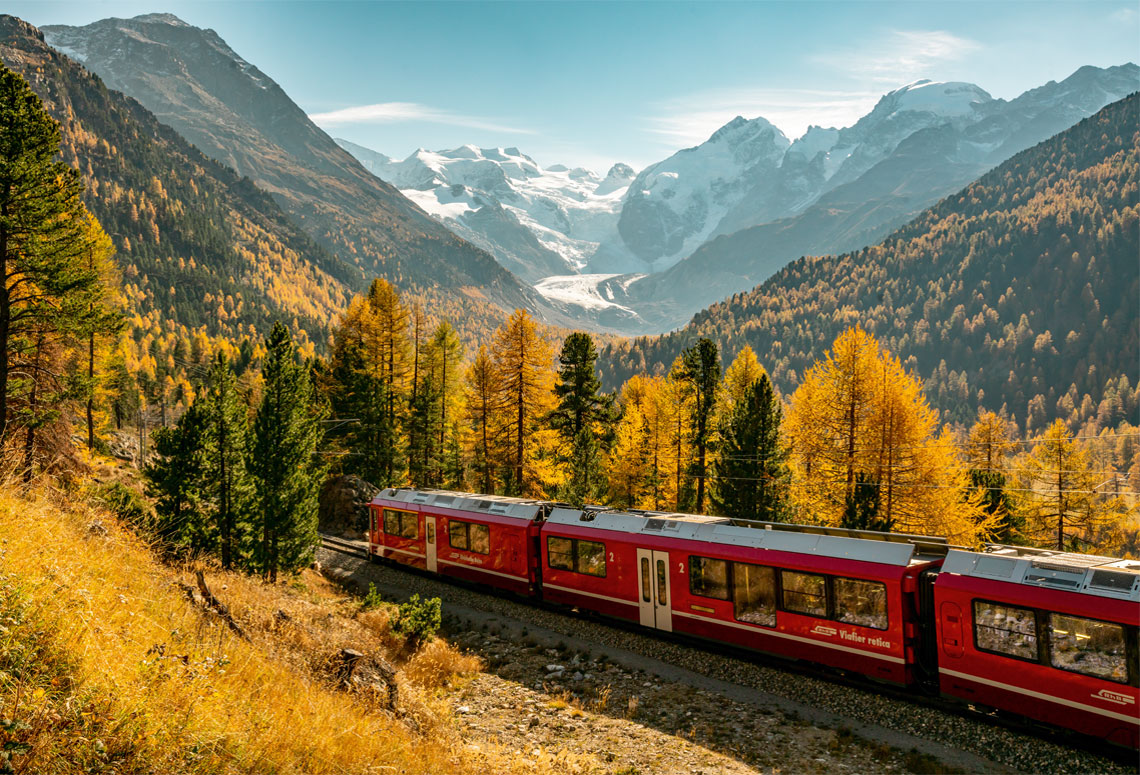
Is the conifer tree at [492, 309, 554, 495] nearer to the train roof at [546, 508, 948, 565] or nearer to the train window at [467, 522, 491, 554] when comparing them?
the train window at [467, 522, 491, 554]

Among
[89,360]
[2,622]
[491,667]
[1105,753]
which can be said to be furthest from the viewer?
[89,360]

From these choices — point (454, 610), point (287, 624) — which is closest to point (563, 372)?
point (454, 610)

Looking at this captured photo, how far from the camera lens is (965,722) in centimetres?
1400

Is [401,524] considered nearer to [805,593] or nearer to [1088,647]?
Result: [805,593]

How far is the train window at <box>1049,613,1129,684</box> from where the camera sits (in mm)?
12164

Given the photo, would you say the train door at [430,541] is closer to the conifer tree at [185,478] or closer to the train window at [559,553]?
the train window at [559,553]

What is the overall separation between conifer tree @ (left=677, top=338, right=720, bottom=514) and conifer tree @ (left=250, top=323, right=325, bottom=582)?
22319 mm

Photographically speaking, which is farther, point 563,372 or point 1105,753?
point 563,372

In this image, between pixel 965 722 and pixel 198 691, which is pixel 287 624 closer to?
pixel 198 691

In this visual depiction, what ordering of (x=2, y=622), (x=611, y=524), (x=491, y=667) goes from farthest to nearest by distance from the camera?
(x=611, y=524), (x=491, y=667), (x=2, y=622)

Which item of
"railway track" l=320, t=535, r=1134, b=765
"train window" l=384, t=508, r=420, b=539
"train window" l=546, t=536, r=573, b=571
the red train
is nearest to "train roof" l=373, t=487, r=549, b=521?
the red train

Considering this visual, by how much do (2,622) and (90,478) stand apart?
2750cm

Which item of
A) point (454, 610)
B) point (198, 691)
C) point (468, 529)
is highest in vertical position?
point (198, 691)

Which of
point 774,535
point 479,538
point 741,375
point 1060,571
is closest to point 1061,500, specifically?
point 741,375
